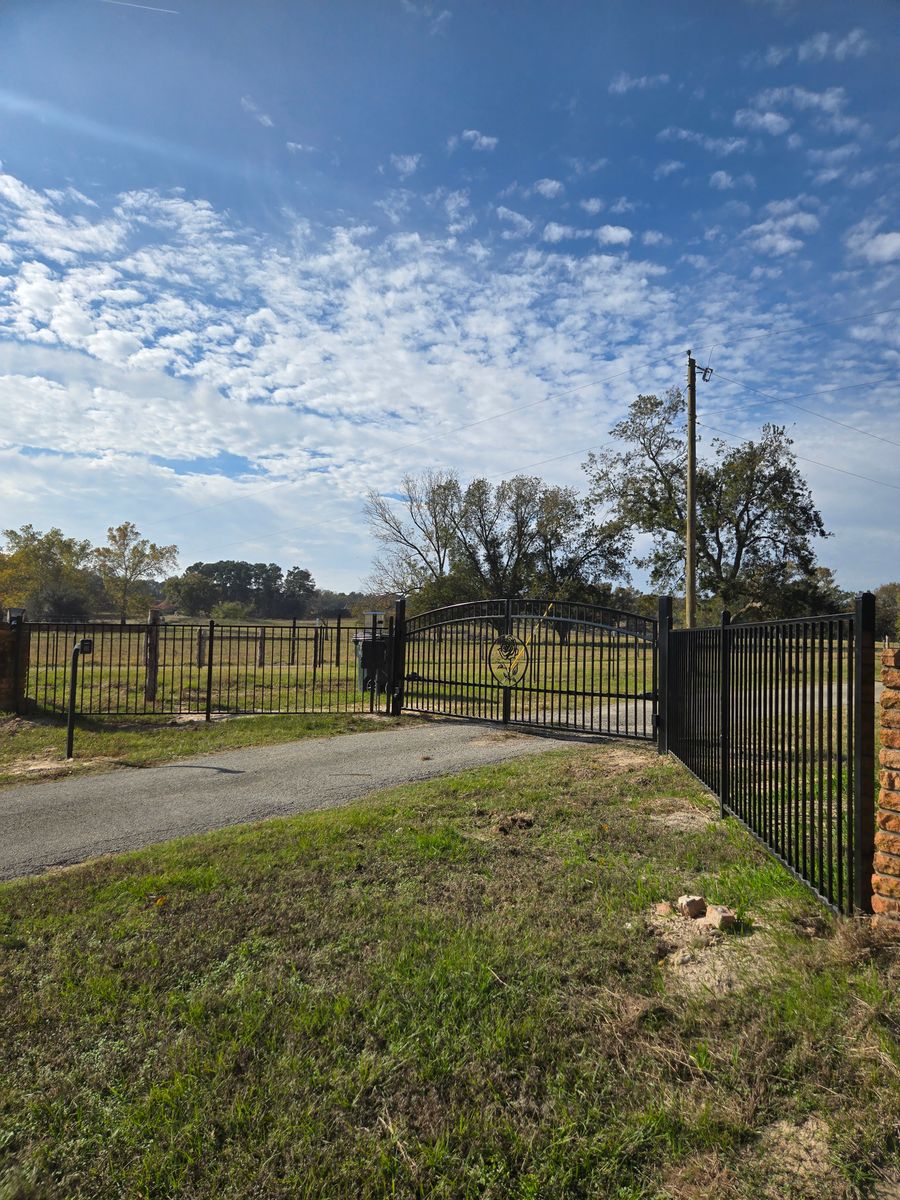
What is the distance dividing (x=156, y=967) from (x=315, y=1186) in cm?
145

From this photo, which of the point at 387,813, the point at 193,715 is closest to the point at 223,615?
the point at 193,715

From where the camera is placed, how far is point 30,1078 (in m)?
2.29

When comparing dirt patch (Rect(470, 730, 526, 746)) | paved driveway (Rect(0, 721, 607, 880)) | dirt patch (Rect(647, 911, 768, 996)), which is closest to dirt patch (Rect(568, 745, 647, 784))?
paved driveway (Rect(0, 721, 607, 880))

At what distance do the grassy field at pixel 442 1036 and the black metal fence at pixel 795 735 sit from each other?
263mm

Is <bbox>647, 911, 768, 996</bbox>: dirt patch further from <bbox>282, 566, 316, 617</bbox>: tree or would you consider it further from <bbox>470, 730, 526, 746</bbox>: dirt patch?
<bbox>282, 566, 316, 617</bbox>: tree

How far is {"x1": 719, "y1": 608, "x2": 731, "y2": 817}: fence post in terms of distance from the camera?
500 cm

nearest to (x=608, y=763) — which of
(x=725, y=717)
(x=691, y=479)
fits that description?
(x=725, y=717)

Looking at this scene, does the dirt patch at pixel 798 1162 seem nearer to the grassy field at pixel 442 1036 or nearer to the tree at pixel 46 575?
the grassy field at pixel 442 1036

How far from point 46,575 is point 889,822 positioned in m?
58.8

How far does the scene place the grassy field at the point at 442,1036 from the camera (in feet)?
6.23

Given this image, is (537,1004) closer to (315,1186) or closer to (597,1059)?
(597,1059)

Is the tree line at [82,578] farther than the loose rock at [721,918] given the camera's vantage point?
Yes

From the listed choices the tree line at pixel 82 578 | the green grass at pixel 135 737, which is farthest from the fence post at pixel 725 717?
the tree line at pixel 82 578

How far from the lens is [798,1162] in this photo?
1.86m
